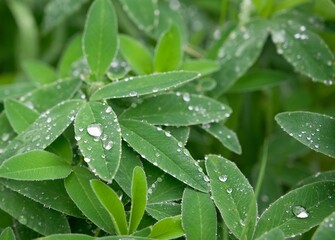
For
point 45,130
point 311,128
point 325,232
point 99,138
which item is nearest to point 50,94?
point 45,130

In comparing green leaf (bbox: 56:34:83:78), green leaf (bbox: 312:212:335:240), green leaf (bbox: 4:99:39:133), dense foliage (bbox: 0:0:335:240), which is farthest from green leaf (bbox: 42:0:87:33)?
green leaf (bbox: 312:212:335:240)

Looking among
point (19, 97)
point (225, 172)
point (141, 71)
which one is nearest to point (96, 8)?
point (141, 71)

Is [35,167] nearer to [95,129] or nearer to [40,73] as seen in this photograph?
[95,129]

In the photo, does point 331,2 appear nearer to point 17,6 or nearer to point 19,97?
point 19,97

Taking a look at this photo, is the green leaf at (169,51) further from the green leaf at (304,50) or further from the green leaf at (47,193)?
the green leaf at (47,193)

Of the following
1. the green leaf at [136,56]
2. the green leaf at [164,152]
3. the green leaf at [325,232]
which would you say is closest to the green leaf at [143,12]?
the green leaf at [136,56]

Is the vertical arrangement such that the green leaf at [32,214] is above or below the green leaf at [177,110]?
below

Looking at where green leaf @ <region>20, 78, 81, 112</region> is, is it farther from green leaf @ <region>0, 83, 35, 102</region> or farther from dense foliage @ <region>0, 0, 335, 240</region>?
green leaf @ <region>0, 83, 35, 102</region>
